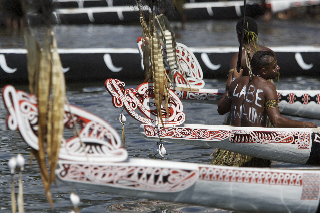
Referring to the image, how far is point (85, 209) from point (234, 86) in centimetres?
187

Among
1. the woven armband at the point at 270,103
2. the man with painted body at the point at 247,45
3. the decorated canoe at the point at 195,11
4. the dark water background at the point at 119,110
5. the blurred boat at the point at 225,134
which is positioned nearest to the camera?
the woven armband at the point at 270,103

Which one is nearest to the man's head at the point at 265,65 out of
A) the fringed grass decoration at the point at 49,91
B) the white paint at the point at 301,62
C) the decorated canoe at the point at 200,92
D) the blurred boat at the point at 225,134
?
the blurred boat at the point at 225,134

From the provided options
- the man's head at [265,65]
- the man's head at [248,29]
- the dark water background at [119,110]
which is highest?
the man's head at [248,29]

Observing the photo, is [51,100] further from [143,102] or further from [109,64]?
[109,64]

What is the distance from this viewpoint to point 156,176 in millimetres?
3951

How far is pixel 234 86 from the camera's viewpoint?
17.5 ft

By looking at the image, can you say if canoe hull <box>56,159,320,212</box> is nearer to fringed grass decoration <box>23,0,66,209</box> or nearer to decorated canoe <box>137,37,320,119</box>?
fringed grass decoration <box>23,0,66,209</box>

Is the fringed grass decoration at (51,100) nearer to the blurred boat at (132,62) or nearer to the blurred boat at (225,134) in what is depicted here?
the blurred boat at (225,134)

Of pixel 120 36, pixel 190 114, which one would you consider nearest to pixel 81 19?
pixel 120 36

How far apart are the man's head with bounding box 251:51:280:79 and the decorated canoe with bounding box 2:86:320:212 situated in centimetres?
120

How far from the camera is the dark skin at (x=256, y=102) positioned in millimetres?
5031

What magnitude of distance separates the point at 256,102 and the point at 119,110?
4.46 meters

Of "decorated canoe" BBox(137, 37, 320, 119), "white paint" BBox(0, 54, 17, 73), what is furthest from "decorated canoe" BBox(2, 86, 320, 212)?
"white paint" BBox(0, 54, 17, 73)

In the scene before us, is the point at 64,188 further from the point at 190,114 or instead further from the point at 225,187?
Result: the point at 190,114
